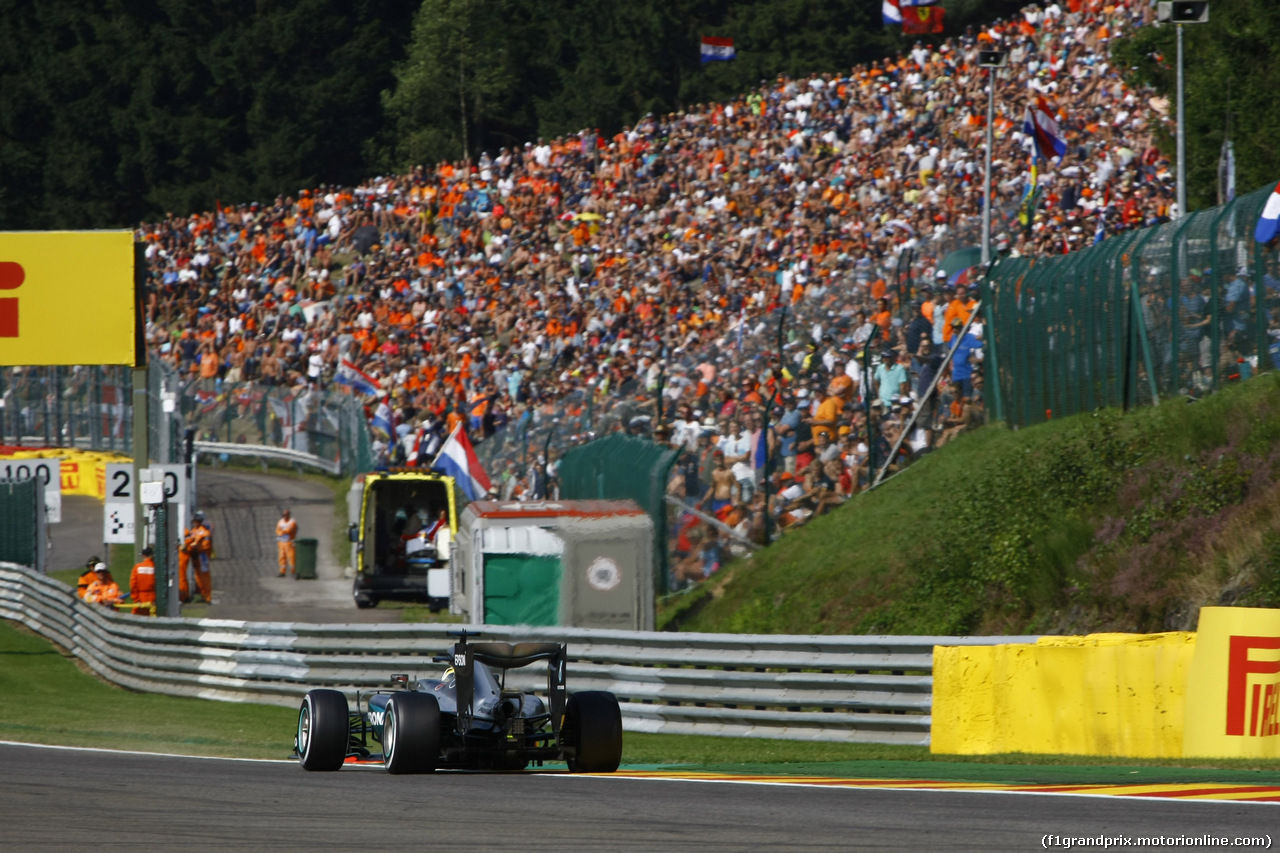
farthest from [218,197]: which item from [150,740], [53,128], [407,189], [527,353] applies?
[150,740]

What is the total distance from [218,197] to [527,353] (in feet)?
166

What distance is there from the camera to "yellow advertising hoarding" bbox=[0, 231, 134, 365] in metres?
25.8

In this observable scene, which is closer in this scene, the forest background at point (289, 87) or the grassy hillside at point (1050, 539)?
the grassy hillside at point (1050, 539)

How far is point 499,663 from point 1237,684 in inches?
189

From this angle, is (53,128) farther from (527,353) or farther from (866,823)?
(866,823)

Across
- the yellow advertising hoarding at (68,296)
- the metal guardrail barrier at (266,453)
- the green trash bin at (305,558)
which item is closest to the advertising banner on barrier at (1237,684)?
the yellow advertising hoarding at (68,296)

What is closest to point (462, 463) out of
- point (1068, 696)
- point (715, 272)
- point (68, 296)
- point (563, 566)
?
point (68, 296)

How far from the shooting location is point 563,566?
20.4 metres

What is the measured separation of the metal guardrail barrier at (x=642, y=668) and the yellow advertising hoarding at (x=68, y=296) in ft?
16.0

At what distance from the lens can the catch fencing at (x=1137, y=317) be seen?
57.3 ft

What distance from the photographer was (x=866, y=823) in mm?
8273

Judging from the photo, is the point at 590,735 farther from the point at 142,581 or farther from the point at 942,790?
the point at 142,581

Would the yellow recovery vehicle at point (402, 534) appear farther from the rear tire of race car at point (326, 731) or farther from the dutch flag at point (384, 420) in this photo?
the rear tire of race car at point (326, 731)

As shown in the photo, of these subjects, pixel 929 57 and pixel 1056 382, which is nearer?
pixel 1056 382
